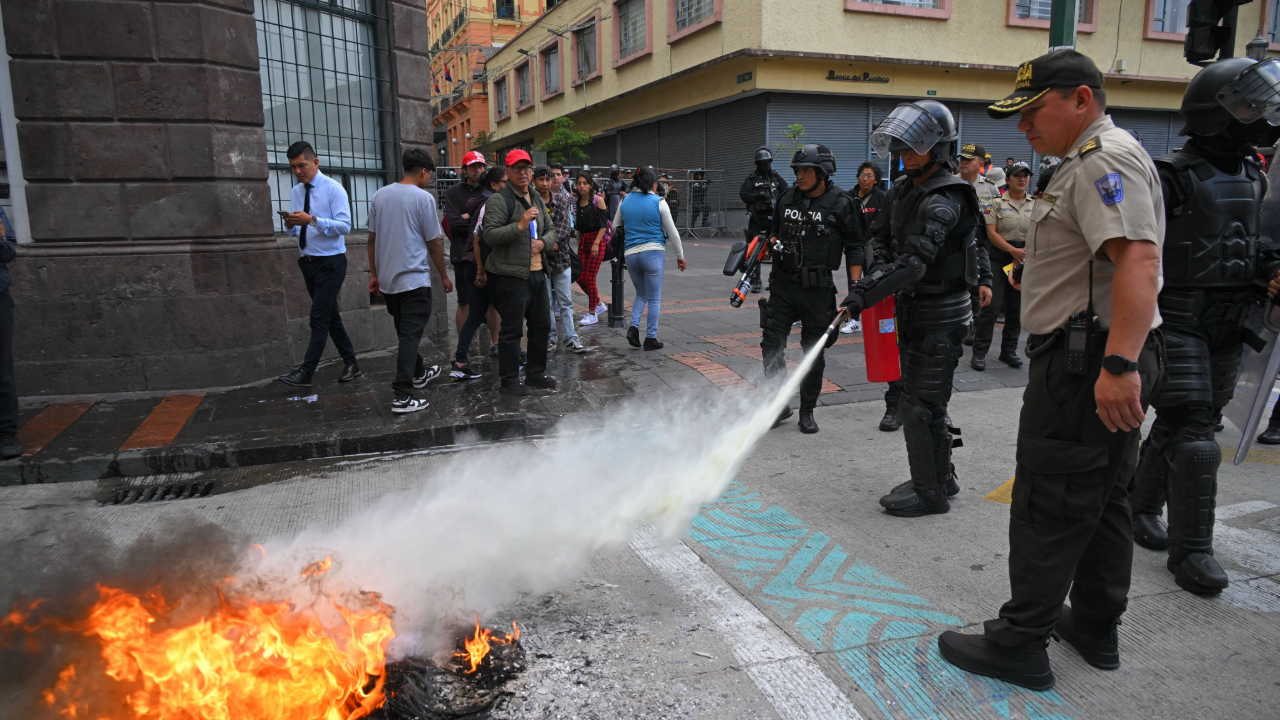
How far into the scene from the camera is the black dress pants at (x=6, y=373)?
5387 mm

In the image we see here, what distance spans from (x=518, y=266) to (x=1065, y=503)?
483 cm

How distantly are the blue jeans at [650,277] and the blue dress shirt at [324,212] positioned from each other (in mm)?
2908

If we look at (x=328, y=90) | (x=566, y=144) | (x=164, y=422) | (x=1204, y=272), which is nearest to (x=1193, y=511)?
(x=1204, y=272)

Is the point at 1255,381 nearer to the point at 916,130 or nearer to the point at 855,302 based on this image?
the point at 855,302

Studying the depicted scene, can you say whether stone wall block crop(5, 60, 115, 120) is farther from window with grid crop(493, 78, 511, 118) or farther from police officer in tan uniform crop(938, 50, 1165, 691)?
window with grid crop(493, 78, 511, 118)

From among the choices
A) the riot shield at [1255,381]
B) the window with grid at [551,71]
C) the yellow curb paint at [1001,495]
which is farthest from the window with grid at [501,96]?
the riot shield at [1255,381]

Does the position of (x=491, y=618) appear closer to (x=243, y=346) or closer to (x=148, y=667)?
(x=148, y=667)

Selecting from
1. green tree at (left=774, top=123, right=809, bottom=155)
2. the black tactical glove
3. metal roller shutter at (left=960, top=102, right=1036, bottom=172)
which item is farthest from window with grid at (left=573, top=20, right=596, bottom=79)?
the black tactical glove

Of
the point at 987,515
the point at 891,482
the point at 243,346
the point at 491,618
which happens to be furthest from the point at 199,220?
the point at 987,515

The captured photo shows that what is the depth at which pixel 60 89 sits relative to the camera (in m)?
6.52

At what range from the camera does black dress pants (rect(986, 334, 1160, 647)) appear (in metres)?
2.61

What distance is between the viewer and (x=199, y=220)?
22.9 feet

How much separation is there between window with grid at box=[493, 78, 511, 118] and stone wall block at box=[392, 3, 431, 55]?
120 ft

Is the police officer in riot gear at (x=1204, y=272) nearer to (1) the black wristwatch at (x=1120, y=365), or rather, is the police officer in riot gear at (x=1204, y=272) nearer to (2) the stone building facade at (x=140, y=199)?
(1) the black wristwatch at (x=1120, y=365)
